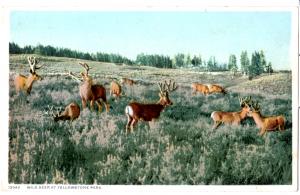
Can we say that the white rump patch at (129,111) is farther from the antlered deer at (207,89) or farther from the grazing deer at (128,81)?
the antlered deer at (207,89)

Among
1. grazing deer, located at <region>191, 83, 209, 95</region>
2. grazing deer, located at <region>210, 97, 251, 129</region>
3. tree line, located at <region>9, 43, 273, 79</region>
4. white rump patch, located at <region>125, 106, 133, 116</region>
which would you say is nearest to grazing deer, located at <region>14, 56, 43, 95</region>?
tree line, located at <region>9, 43, 273, 79</region>

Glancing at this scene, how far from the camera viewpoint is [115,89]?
3.47m

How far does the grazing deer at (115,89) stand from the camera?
3459mm

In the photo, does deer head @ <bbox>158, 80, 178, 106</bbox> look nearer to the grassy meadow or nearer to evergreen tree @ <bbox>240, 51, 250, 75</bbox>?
the grassy meadow

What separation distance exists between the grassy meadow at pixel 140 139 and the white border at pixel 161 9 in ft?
0.12

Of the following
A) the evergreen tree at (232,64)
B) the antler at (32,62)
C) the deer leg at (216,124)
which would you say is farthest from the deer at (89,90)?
the evergreen tree at (232,64)

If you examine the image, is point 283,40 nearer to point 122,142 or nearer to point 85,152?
point 122,142

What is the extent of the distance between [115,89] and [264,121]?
97 centimetres

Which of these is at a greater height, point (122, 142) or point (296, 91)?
point (296, 91)

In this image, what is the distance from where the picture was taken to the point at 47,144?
11.3 ft

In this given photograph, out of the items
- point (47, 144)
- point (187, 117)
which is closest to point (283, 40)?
point (187, 117)

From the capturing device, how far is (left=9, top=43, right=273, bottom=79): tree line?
11.4ft

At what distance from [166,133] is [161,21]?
28.3 inches

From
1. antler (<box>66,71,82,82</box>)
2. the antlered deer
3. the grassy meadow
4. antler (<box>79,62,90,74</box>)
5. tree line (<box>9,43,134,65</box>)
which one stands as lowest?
the grassy meadow
